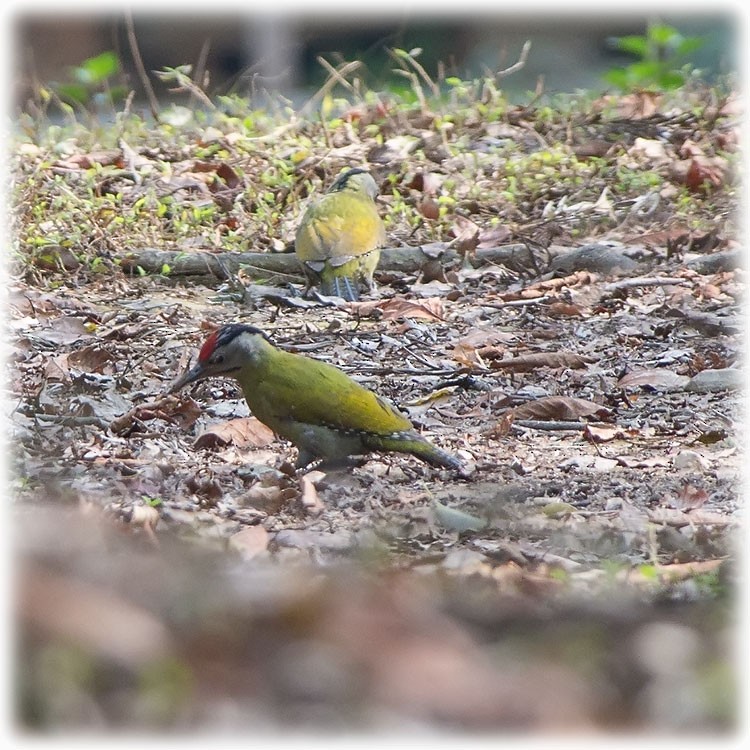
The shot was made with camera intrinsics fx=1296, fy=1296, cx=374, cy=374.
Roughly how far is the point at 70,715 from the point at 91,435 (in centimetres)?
335

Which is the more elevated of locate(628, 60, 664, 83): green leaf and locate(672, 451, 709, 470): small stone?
locate(628, 60, 664, 83): green leaf

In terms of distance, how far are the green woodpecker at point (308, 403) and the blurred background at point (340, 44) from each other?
615cm

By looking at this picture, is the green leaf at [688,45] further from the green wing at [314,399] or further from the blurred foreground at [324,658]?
the blurred foreground at [324,658]

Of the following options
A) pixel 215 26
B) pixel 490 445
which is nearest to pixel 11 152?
pixel 490 445

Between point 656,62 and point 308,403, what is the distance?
7.50 metres

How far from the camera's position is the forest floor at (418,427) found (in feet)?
5.91

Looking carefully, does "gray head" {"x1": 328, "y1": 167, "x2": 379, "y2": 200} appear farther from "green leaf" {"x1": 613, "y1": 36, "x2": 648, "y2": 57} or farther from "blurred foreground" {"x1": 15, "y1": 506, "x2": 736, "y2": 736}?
"blurred foreground" {"x1": 15, "y1": 506, "x2": 736, "y2": 736}

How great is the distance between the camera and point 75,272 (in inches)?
304

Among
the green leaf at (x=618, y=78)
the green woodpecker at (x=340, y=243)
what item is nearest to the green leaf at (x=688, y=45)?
the green leaf at (x=618, y=78)

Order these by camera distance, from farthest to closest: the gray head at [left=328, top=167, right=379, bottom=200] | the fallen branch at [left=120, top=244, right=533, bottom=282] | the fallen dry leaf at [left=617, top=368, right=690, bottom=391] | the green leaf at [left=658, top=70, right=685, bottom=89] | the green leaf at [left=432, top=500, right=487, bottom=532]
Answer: the green leaf at [left=658, top=70, right=685, bottom=89] → the gray head at [left=328, top=167, right=379, bottom=200] → the fallen branch at [left=120, top=244, right=533, bottom=282] → the fallen dry leaf at [left=617, top=368, right=690, bottom=391] → the green leaf at [left=432, top=500, right=487, bottom=532]

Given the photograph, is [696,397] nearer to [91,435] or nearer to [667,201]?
[91,435]

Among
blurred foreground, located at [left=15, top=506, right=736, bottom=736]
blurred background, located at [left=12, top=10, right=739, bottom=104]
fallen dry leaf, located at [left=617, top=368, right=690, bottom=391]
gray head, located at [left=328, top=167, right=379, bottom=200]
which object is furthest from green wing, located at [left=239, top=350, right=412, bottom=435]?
blurred background, located at [left=12, top=10, right=739, bottom=104]

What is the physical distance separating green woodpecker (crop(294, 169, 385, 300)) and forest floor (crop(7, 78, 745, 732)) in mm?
205

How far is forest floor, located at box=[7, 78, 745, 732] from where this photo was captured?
1.80 metres
